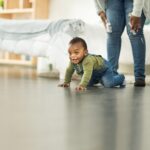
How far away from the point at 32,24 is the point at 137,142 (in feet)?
7.54

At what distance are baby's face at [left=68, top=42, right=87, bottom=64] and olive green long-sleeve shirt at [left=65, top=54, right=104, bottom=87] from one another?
25 millimetres

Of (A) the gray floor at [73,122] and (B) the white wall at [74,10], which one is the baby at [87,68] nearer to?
(A) the gray floor at [73,122]

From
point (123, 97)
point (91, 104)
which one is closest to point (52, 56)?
point (123, 97)

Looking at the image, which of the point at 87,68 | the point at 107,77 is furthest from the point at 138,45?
the point at 87,68

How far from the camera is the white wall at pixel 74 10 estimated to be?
14.5 feet

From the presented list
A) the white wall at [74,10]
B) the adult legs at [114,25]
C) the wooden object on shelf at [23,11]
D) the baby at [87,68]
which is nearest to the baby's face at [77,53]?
the baby at [87,68]

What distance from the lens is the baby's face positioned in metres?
2.34

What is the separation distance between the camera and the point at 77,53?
235cm

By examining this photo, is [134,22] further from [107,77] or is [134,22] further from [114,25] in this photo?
[107,77]

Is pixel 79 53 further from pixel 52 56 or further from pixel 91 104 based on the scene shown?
pixel 91 104

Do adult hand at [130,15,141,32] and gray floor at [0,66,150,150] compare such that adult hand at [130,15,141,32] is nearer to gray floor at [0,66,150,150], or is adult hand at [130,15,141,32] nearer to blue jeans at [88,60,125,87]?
blue jeans at [88,60,125,87]

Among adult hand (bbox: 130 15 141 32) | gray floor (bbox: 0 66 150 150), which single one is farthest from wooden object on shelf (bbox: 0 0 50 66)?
gray floor (bbox: 0 66 150 150)

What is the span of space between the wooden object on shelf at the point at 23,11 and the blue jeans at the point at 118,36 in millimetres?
2178

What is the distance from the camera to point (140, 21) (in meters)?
2.45
